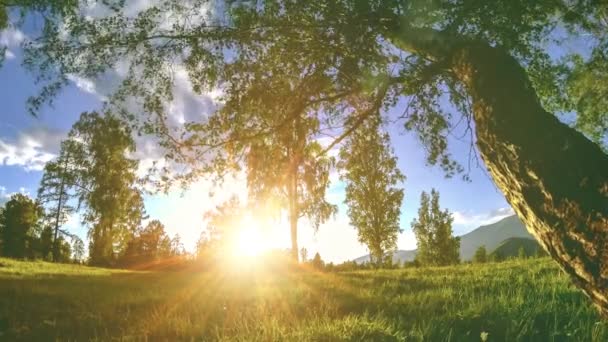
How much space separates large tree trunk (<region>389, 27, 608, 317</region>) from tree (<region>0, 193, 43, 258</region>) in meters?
60.7

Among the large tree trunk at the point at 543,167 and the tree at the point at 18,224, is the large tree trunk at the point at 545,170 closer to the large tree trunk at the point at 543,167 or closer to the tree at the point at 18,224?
the large tree trunk at the point at 543,167

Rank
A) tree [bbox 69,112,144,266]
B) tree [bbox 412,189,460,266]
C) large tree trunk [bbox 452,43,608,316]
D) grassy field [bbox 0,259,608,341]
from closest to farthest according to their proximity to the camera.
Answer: large tree trunk [bbox 452,43,608,316] < grassy field [bbox 0,259,608,341] < tree [bbox 69,112,144,266] < tree [bbox 412,189,460,266]

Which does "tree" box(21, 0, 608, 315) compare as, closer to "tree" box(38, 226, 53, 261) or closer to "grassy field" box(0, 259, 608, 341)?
"grassy field" box(0, 259, 608, 341)

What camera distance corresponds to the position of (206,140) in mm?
8219

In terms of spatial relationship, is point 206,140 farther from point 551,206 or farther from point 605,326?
point 605,326

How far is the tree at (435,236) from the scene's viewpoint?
6075 centimetres

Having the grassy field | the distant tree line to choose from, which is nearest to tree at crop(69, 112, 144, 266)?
the distant tree line

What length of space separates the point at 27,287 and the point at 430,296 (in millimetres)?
11877

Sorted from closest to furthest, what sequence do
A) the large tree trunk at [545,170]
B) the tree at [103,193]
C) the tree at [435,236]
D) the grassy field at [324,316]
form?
1. the large tree trunk at [545,170]
2. the grassy field at [324,316]
3. the tree at [103,193]
4. the tree at [435,236]

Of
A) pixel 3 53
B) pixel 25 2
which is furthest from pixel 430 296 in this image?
pixel 3 53

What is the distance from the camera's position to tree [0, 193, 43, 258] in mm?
54312

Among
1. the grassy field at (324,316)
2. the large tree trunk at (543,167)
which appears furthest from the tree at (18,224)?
the large tree trunk at (543,167)

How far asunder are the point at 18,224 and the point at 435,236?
57589mm

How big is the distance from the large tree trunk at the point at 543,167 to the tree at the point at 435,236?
5832 centimetres
